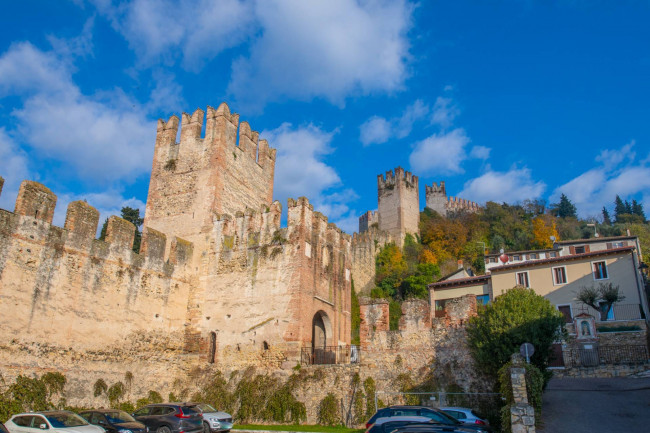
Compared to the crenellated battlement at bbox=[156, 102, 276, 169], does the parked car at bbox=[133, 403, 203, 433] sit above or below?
below

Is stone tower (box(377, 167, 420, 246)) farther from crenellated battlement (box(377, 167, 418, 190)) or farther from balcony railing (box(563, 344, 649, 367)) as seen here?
balcony railing (box(563, 344, 649, 367))

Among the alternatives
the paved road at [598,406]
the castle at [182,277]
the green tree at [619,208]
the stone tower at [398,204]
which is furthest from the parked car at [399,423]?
the green tree at [619,208]

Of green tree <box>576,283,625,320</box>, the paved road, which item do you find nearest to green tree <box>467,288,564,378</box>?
the paved road

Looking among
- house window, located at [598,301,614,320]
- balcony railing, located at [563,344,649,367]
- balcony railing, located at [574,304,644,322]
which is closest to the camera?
balcony railing, located at [563,344,649,367]

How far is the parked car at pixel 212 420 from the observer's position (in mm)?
16078

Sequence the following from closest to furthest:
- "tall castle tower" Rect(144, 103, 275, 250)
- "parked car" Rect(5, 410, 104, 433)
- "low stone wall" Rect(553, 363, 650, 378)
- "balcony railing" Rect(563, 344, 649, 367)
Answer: "parked car" Rect(5, 410, 104, 433) < "low stone wall" Rect(553, 363, 650, 378) < "balcony railing" Rect(563, 344, 649, 367) < "tall castle tower" Rect(144, 103, 275, 250)

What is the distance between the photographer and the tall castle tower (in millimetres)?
25469

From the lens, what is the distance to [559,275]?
34.4 m

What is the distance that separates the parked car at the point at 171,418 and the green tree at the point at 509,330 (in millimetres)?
9026

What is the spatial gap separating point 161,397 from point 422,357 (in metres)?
11.2

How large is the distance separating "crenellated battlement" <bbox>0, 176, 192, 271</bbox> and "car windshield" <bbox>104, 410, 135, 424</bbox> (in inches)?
287

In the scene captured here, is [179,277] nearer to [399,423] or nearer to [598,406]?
[399,423]

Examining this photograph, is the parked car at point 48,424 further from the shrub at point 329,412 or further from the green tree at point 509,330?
the green tree at point 509,330

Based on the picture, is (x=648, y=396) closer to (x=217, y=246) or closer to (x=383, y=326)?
(x=383, y=326)
